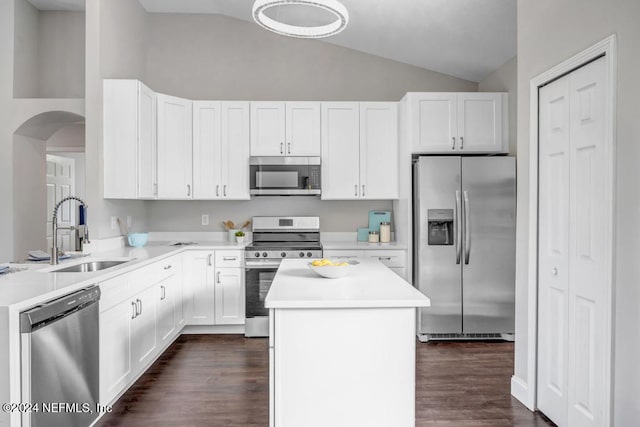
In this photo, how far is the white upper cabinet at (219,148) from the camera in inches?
176

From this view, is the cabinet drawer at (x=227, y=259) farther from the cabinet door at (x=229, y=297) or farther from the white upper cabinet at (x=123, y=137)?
the white upper cabinet at (x=123, y=137)

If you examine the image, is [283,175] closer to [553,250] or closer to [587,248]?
[553,250]

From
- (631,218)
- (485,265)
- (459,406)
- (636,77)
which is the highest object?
(636,77)

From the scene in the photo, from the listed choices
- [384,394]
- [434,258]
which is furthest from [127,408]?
[434,258]

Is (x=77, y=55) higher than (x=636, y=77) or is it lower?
higher

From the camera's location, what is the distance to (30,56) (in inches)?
175

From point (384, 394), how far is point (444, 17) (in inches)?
128

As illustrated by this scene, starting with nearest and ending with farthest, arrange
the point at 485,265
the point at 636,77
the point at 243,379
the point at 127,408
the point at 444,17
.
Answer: the point at 636,77, the point at 127,408, the point at 243,379, the point at 444,17, the point at 485,265

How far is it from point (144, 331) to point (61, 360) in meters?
1.12

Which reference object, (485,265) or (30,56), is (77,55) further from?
(485,265)

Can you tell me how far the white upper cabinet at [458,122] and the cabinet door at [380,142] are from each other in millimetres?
355

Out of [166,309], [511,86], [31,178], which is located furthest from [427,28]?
[31,178]

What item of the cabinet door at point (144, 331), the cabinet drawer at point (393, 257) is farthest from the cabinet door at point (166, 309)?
the cabinet drawer at point (393, 257)

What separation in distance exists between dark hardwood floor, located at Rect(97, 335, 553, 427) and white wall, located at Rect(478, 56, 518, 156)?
80.1 inches
